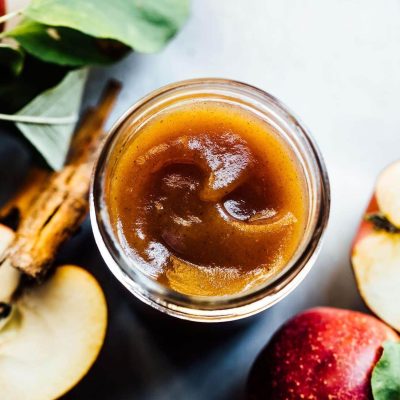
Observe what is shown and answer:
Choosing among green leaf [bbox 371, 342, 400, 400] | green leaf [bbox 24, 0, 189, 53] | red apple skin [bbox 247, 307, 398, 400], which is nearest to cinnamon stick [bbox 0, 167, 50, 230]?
green leaf [bbox 24, 0, 189, 53]

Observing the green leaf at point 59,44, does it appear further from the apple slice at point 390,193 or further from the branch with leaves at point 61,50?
the apple slice at point 390,193

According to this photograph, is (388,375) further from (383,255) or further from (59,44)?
(59,44)

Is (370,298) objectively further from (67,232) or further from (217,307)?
(67,232)

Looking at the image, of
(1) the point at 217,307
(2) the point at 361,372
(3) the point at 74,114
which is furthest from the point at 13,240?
(2) the point at 361,372

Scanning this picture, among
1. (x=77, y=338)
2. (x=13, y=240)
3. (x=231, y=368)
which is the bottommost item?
(x=231, y=368)

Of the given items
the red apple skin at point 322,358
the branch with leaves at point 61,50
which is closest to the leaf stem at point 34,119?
the branch with leaves at point 61,50

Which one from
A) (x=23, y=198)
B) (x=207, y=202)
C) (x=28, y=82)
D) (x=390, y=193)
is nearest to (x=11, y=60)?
(x=28, y=82)
